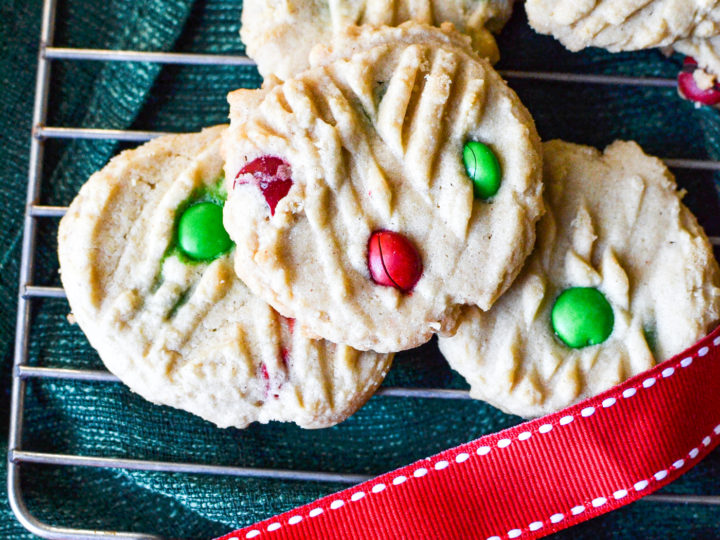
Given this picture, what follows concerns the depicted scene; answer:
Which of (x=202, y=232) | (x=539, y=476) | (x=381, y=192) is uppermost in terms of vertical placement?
(x=381, y=192)

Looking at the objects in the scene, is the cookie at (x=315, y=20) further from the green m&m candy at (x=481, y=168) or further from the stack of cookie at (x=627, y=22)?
the green m&m candy at (x=481, y=168)

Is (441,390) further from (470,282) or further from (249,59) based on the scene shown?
(249,59)

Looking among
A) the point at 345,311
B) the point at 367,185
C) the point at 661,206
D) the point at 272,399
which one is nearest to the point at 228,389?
the point at 272,399

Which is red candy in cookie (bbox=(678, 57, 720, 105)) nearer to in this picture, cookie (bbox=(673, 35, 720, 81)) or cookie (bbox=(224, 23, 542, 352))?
cookie (bbox=(673, 35, 720, 81))

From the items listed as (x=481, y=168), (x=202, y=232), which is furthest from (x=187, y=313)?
(x=481, y=168)

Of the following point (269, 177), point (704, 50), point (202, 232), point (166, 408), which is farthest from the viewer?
point (166, 408)

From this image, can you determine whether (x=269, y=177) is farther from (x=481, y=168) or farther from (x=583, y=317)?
(x=583, y=317)
